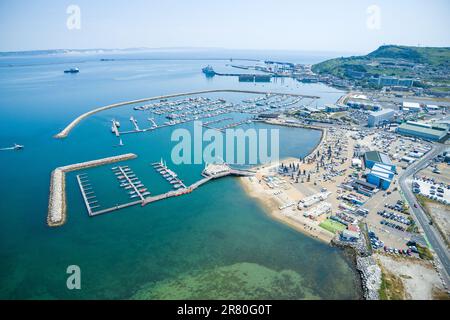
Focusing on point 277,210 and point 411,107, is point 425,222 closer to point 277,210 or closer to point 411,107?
point 277,210

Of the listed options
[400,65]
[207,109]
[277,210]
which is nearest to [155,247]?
[277,210]

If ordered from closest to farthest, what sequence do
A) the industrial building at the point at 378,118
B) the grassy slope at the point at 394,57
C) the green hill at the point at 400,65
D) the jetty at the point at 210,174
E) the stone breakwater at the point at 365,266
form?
the stone breakwater at the point at 365,266, the jetty at the point at 210,174, the industrial building at the point at 378,118, the green hill at the point at 400,65, the grassy slope at the point at 394,57

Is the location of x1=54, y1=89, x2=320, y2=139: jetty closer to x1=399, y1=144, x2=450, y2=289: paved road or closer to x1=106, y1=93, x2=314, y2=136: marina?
x1=106, y1=93, x2=314, y2=136: marina

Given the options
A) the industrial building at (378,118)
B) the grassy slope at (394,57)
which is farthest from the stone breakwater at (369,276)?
the grassy slope at (394,57)

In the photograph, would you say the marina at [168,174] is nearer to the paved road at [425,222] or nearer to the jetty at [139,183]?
the jetty at [139,183]
